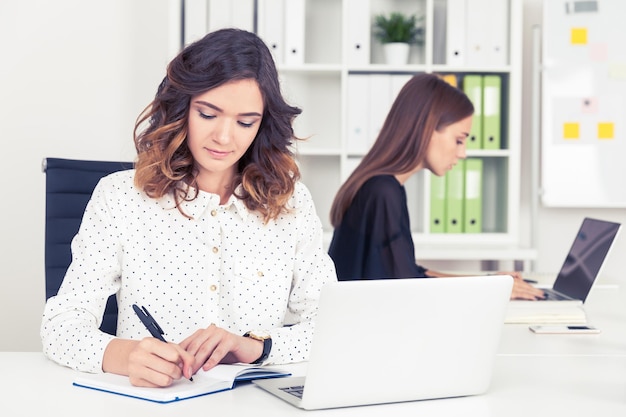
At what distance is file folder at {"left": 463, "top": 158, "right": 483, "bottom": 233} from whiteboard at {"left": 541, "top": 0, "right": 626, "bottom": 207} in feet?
1.19

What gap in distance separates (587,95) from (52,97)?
7.18ft

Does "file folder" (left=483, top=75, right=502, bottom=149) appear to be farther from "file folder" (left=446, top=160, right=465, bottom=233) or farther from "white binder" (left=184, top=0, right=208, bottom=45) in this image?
"white binder" (left=184, top=0, right=208, bottom=45)

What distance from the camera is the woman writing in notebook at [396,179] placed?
90.5 inches

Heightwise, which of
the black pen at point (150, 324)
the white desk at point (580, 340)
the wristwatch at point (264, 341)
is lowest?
the white desk at point (580, 340)

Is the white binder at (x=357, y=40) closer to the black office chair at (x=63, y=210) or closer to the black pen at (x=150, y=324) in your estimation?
the black office chair at (x=63, y=210)

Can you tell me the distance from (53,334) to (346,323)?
56 centimetres

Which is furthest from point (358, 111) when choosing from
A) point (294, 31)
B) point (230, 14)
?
point (230, 14)

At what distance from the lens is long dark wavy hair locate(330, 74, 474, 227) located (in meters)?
2.42

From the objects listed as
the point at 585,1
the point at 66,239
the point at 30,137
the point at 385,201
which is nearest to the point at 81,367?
the point at 66,239

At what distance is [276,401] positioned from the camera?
1.17 m

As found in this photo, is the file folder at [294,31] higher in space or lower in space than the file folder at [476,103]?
higher

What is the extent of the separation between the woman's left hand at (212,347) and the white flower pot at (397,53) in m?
2.19

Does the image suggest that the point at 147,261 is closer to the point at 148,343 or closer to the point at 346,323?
the point at 148,343

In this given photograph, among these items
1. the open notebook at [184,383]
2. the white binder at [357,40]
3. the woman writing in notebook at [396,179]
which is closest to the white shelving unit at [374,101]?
the white binder at [357,40]
